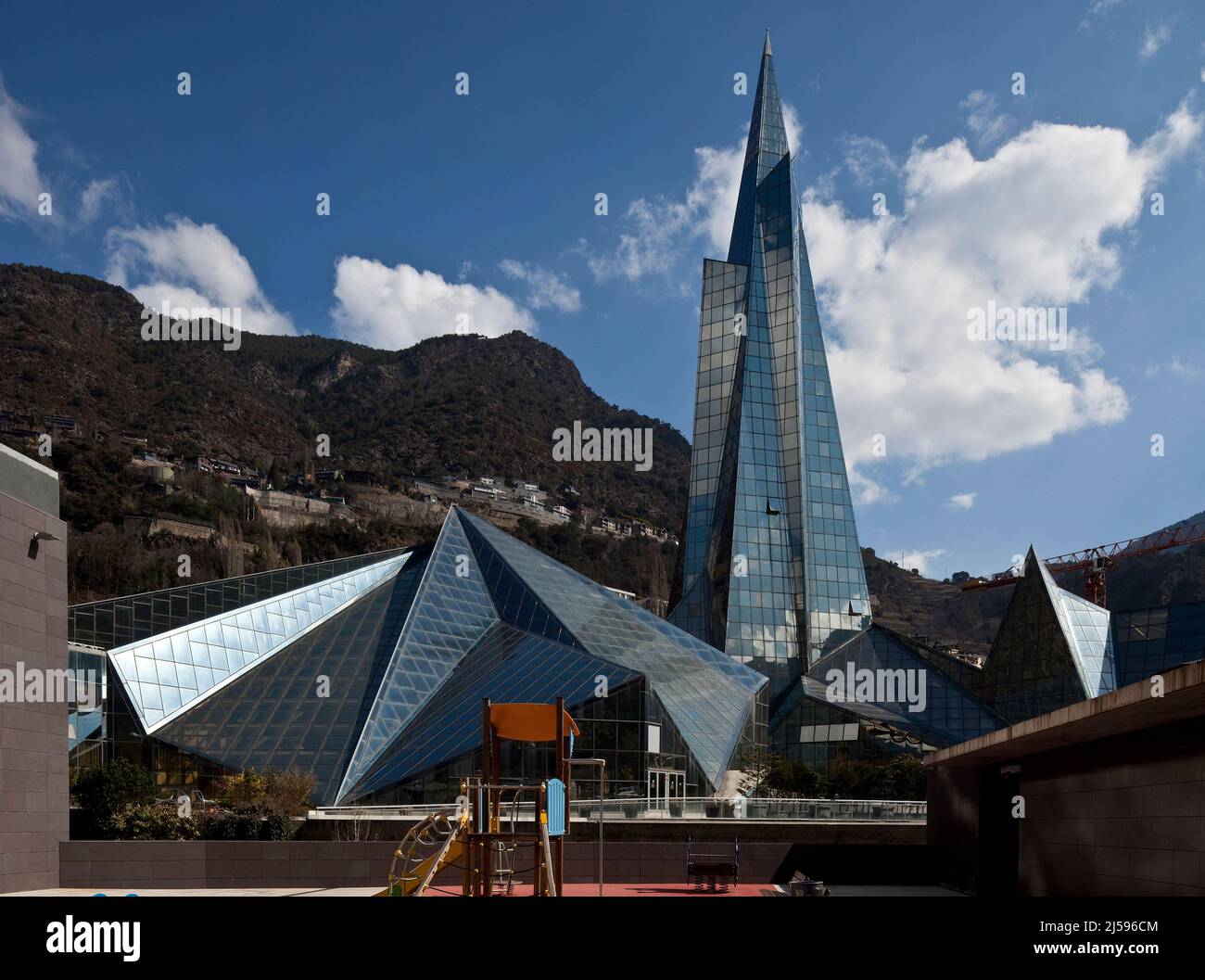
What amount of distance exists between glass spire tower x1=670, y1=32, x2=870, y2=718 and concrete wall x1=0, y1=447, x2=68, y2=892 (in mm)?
56755

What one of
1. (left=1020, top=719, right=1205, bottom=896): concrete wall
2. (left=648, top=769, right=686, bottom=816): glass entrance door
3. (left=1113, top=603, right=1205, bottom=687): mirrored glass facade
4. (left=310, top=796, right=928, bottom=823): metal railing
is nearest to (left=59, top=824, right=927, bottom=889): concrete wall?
(left=310, top=796, right=928, bottom=823): metal railing

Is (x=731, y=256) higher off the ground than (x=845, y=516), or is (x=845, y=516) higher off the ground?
(x=731, y=256)

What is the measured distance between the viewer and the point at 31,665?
88.6ft

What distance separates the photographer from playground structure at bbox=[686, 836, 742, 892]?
2588 centimetres

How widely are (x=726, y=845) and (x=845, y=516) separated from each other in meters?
58.1

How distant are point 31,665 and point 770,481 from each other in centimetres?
6285

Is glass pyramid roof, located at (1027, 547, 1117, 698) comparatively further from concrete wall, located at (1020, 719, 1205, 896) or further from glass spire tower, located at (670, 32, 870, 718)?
concrete wall, located at (1020, 719, 1205, 896)

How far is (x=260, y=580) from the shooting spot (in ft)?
180

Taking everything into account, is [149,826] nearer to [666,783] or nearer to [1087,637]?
[666,783]

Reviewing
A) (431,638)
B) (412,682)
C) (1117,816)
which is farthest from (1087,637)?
(1117,816)

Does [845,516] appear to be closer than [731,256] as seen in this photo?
Yes

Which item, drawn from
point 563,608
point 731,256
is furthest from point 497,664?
point 731,256

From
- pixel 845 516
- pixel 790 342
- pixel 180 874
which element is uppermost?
pixel 790 342
